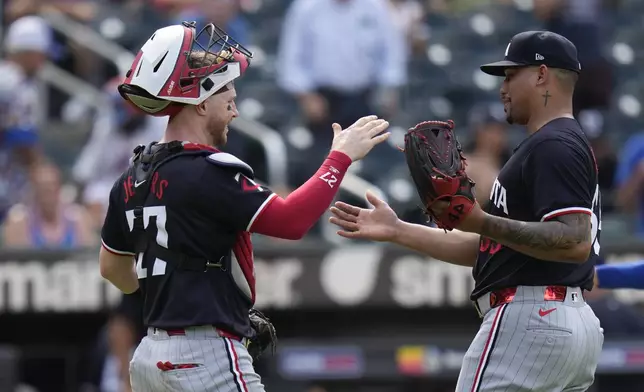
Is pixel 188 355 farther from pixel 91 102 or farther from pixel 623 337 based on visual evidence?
pixel 91 102

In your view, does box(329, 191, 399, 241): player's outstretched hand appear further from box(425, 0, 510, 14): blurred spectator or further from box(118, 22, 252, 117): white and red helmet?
box(425, 0, 510, 14): blurred spectator

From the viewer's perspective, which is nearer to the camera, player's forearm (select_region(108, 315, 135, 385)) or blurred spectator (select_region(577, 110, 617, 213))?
player's forearm (select_region(108, 315, 135, 385))

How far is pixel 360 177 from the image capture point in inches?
426

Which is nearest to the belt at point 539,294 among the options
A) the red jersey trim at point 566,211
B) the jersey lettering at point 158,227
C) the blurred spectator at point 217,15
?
the red jersey trim at point 566,211

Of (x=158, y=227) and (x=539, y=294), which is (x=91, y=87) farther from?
(x=539, y=294)

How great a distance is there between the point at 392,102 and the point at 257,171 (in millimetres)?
1719

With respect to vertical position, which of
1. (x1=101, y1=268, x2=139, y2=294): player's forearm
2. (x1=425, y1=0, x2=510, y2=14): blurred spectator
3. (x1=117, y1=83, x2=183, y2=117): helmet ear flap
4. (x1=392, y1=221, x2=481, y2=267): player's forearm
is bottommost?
(x1=101, y1=268, x2=139, y2=294): player's forearm

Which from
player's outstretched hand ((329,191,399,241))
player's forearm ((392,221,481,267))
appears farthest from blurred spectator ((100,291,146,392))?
player's outstretched hand ((329,191,399,241))

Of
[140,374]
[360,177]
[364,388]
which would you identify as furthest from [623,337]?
[140,374]

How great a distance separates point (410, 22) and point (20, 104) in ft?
12.9

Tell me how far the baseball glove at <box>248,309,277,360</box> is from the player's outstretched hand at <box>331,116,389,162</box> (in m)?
0.76

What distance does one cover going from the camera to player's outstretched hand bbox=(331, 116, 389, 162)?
4.84 metres

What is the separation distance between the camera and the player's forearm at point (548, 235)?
4.77 meters

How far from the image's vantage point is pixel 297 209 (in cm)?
470
